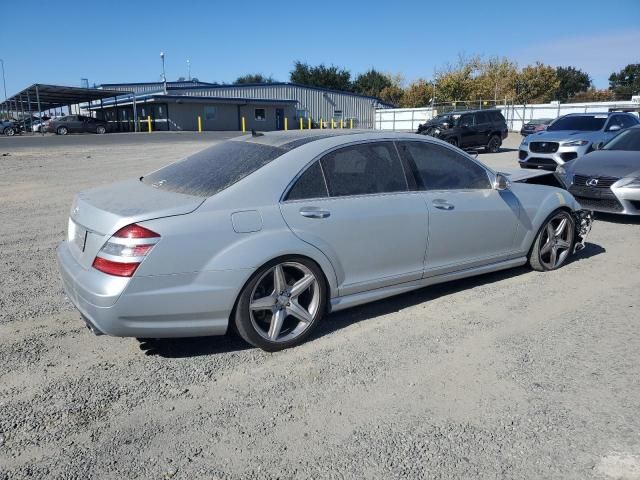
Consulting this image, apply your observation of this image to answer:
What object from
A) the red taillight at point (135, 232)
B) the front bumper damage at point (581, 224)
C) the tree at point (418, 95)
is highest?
the tree at point (418, 95)

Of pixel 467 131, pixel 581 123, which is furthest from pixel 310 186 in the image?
pixel 467 131

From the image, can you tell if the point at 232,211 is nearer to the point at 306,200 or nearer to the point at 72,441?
the point at 306,200

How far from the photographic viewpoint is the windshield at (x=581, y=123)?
1420 centimetres

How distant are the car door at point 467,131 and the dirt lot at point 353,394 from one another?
17.1 metres

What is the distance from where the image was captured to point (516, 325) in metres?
4.18

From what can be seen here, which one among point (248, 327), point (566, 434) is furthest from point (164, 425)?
point (566, 434)

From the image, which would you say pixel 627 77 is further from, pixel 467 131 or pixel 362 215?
pixel 362 215

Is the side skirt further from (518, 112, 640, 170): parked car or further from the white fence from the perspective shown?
the white fence

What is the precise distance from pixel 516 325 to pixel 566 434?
143 centimetres

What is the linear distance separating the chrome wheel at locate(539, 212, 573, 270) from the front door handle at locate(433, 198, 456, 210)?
147 centimetres

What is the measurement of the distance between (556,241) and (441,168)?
1.82 m

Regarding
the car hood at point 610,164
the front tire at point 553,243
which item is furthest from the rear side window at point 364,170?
the car hood at point 610,164

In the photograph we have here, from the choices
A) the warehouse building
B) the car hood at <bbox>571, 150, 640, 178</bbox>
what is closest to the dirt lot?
the car hood at <bbox>571, 150, 640, 178</bbox>

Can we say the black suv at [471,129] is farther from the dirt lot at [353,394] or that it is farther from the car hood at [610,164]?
the dirt lot at [353,394]
